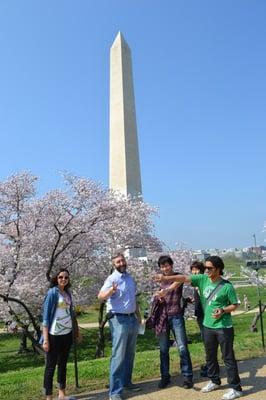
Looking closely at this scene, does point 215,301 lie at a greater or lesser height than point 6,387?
greater

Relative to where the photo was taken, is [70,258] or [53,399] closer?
[53,399]

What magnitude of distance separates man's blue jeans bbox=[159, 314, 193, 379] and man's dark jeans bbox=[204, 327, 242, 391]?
283 millimetres

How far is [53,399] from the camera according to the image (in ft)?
16.2

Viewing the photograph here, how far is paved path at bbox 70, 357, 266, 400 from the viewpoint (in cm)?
458

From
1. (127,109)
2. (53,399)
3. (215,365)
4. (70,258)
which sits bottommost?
(53,399)

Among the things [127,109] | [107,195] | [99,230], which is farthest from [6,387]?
[127,109]

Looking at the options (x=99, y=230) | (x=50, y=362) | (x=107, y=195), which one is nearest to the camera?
(x=50, y=362)

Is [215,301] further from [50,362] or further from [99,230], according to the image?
[99,230]

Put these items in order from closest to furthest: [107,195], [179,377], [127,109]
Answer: [179,377] < [107,195] < [127,109]

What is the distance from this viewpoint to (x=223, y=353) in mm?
4633

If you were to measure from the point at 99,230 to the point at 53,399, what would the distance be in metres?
7.98

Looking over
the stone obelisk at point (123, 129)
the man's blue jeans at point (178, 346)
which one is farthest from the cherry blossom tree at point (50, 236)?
the stone obelisk at point (123, 129)

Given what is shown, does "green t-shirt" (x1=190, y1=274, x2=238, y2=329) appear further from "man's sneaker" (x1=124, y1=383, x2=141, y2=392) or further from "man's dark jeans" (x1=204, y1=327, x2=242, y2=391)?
"man's sneaker" (x1=124, y1=383, x2=141, y2=392)

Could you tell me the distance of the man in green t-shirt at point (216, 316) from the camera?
Answer: 182 inches
